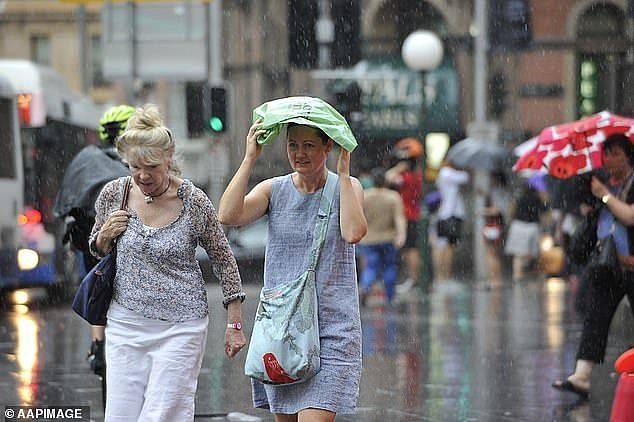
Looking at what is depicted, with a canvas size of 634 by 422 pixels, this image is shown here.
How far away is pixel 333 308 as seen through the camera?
18.9 ft

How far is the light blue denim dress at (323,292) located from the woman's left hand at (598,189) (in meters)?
3.75

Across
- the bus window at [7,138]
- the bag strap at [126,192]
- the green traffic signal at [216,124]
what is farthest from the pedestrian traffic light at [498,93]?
the bag strap at [126,192]

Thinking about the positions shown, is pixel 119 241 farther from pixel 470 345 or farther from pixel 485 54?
pixel 485 54

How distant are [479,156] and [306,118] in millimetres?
18051

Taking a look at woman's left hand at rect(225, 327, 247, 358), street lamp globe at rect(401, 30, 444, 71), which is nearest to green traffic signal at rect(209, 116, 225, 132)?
street lamp globe at rect(401, 30, 444, 71)

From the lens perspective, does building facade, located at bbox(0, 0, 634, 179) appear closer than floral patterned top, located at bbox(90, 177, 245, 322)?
No

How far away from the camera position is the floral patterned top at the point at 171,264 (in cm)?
579

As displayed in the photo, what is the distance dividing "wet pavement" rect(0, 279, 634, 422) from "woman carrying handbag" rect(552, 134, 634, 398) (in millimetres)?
282

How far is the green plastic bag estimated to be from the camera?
5684mm

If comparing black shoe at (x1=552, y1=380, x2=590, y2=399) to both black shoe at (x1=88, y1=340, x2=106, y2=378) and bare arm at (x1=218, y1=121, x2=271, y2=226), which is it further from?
bare arm at (x1=218, y1=121, x2=271, y2=226)

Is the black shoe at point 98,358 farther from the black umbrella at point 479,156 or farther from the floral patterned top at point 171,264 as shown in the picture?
the black umbrella at point 479,156

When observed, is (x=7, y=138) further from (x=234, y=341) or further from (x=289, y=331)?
(x=289, y=331)

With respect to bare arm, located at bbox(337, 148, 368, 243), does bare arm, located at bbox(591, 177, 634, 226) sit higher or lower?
lower

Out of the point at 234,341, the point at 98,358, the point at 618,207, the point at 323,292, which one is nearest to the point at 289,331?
the point at 323,292
